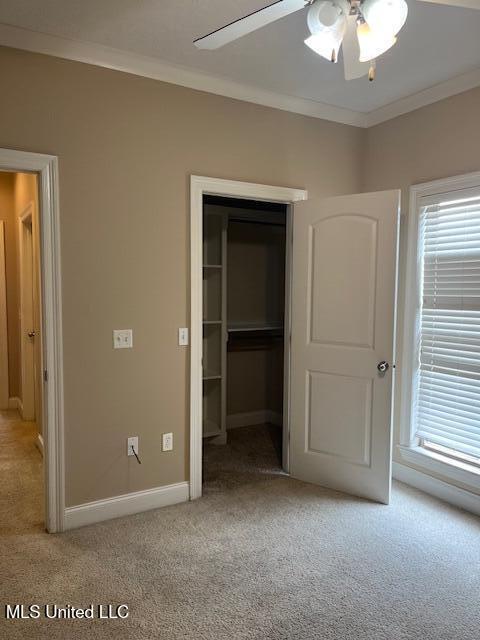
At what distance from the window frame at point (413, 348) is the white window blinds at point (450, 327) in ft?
0.14

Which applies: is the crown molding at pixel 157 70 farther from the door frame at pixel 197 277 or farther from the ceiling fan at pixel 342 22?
the ceiling fan at pixel 342 22

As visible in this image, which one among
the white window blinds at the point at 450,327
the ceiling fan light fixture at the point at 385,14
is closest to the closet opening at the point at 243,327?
the white window blinds at the point at 450,327

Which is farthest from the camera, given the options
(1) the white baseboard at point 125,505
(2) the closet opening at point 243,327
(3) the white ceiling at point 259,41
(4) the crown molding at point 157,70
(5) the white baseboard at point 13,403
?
(5) the white baseboard at point 13,403

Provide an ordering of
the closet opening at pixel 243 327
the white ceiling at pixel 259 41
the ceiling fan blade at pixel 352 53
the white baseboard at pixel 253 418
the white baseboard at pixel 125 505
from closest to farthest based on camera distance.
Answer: the ceiling fan blade at pixel 352 53 → the white ceiling at pixel 259 41 → the white baseboard at pixel 125 505 → the closet opening at pixel 243 327 → the white baseboard at pixel 253 418

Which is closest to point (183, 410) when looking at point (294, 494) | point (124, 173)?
point (294, 494)

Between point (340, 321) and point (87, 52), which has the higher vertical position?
Result: point (87, 52)

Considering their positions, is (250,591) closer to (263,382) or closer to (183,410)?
(183,410)

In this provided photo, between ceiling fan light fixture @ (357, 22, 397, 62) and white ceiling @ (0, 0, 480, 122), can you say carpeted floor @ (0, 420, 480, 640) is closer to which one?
ceiling fan light fixture @ (357, 22, 397, 62)

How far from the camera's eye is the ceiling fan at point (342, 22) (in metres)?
1.55

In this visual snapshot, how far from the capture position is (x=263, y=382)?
499 cm

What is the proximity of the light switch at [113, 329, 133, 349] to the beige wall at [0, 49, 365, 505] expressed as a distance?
3 centimetres

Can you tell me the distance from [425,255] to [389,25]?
76.5 inches

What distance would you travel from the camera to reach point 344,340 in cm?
318

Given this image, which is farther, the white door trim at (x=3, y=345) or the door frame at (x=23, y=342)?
the white door trim at (x=3, y=345)
